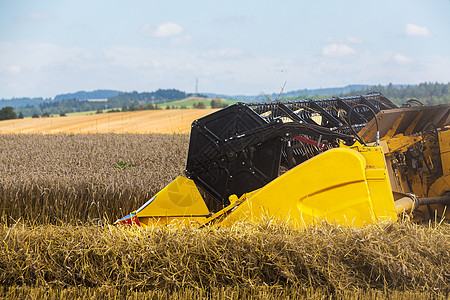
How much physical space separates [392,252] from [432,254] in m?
0.29

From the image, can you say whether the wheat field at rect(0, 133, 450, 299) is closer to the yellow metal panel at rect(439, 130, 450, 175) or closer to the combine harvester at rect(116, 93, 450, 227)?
the combine harvester at rect(116, 93, 450, 227)

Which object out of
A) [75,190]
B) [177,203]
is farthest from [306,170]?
[75,190]

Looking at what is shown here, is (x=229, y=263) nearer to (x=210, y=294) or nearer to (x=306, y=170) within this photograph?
(x=210, y=294)

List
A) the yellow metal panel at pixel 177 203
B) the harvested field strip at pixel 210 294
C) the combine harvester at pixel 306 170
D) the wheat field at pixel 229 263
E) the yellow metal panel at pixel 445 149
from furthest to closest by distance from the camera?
the yellow metal panel at pixel 445 149
the yellow metal panel at pixel 177 203
the combine harvester at pixel 306 170
the wheat field at pixel 229 263
the harvested field strip at pixel 210 294

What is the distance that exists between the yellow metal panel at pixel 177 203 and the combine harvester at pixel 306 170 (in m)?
0.01

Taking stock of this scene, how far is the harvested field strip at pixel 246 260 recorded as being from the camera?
3455mm

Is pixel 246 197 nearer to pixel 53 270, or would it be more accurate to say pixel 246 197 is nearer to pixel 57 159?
pixel 53 270

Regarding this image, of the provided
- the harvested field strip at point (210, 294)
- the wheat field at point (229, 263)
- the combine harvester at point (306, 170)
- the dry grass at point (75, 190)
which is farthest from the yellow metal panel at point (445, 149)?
the dry grass at point (75, 190)

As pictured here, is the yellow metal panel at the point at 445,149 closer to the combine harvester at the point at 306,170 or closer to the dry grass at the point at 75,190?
the combine harvester at the point at 306,170

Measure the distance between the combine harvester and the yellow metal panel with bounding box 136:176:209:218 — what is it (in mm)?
10

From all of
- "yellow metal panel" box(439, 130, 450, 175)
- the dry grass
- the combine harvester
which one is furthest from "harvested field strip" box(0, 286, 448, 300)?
"yellow metal panel" box(439, 130, 450, 175)

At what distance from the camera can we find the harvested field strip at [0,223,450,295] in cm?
346

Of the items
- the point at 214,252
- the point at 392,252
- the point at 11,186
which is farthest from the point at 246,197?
the point at 11,186

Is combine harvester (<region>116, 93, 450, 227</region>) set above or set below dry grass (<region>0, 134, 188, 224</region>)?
above
